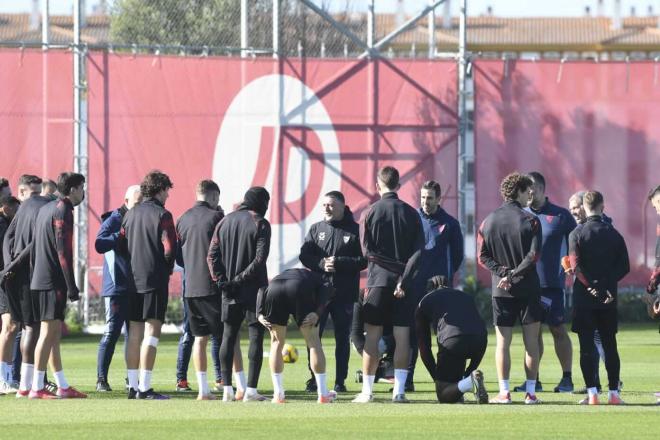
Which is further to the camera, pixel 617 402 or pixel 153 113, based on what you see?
pixel 153 113

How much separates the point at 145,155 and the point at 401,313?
12553 mm

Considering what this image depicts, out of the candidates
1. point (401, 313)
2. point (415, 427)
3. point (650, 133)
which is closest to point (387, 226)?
point (401, 313)

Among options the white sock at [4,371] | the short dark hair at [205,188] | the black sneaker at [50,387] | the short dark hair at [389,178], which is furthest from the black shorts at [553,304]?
the white sock at [4,371]

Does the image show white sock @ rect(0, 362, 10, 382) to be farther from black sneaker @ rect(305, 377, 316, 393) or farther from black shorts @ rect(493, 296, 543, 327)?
black shorts @ rect(493, 296, 543, 327)

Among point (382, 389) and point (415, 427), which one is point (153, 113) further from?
point (415, 427)

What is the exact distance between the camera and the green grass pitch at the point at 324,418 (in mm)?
11500

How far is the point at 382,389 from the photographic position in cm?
1589

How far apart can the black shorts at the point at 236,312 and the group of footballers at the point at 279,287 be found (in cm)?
1

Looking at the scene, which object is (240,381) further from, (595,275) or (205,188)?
(595,275)

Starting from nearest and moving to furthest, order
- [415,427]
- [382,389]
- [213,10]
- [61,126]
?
1. [415,427]
2. [382,389]
3. [61,126]
4. [213,10]

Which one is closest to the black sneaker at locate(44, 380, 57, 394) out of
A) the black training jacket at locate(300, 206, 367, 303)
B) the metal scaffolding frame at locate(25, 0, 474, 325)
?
the black training jacket at locate(300, 206, 367, 303)

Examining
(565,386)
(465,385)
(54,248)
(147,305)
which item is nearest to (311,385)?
(147,305)

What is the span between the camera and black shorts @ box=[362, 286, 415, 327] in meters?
14.2

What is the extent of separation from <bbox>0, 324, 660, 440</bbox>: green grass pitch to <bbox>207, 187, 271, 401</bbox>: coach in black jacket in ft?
1.44
